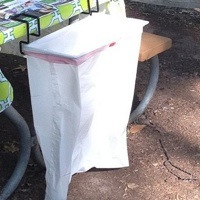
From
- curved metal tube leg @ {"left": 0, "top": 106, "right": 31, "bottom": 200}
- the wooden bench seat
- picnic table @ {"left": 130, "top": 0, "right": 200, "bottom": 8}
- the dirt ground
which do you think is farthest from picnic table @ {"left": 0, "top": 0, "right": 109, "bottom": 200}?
picnic table @ {"left": 130, "top": 0, "right": 200, "bottom": 8}

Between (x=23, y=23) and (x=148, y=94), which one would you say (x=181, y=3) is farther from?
(x=23, y=23)

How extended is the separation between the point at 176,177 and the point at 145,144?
14.6 inches

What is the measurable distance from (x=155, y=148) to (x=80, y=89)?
1.08 metres

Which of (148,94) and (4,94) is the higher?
(4,94)

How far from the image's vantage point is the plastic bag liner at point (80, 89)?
2.27 meters

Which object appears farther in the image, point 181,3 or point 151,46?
point 181,3

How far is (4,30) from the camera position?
2.20 m

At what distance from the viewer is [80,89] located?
89.9 inches

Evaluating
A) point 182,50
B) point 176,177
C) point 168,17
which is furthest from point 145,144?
point 168,17

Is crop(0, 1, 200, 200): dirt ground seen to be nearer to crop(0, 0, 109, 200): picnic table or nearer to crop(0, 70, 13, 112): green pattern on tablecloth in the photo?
crop(0, 0, 109, 200): picnic table

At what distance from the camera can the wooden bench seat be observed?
307 centimetres

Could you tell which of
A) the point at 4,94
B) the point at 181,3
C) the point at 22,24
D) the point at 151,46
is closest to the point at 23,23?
the point at 22,24

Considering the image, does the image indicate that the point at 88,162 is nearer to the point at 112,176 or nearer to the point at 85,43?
the point at 112,176

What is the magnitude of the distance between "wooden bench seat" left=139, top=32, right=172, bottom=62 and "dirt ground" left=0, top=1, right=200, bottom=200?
528mm
